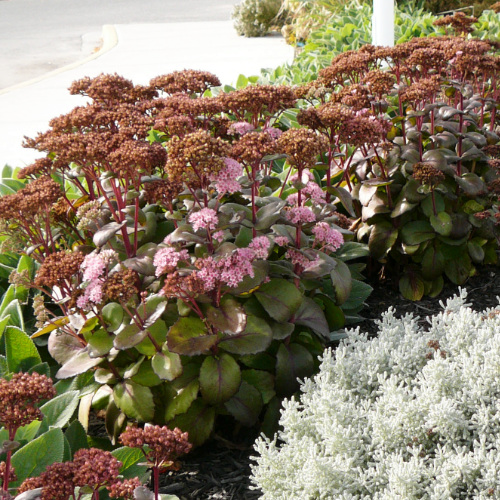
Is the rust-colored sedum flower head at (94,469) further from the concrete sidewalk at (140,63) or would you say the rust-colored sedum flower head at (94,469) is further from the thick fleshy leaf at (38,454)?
the concrete sidewalk at (140,63)

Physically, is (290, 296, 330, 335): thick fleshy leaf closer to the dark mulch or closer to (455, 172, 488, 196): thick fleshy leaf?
the dark mulch

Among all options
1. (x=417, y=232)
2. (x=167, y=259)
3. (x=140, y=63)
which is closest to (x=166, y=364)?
(x=167, y=259)

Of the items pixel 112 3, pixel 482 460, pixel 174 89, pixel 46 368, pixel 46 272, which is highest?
pixel 174 89

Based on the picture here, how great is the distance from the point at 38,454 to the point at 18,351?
27.9 inches

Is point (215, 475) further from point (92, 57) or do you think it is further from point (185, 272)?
point (92, 57)

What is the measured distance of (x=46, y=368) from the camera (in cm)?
275

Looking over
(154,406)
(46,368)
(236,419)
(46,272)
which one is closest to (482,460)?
(236,419)

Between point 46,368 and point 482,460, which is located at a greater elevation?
point 482,460

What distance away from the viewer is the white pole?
19.3 ft

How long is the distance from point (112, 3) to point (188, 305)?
20.5m

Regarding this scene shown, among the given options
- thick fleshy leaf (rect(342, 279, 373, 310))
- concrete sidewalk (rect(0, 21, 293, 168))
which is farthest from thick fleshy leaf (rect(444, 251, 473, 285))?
concrete sidewalk (rect(0, 21, 293, 168))

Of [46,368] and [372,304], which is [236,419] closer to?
[46,368]

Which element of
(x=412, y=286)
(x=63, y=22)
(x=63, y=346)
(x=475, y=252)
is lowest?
(x=63, y=22)

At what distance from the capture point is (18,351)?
2.80 m
